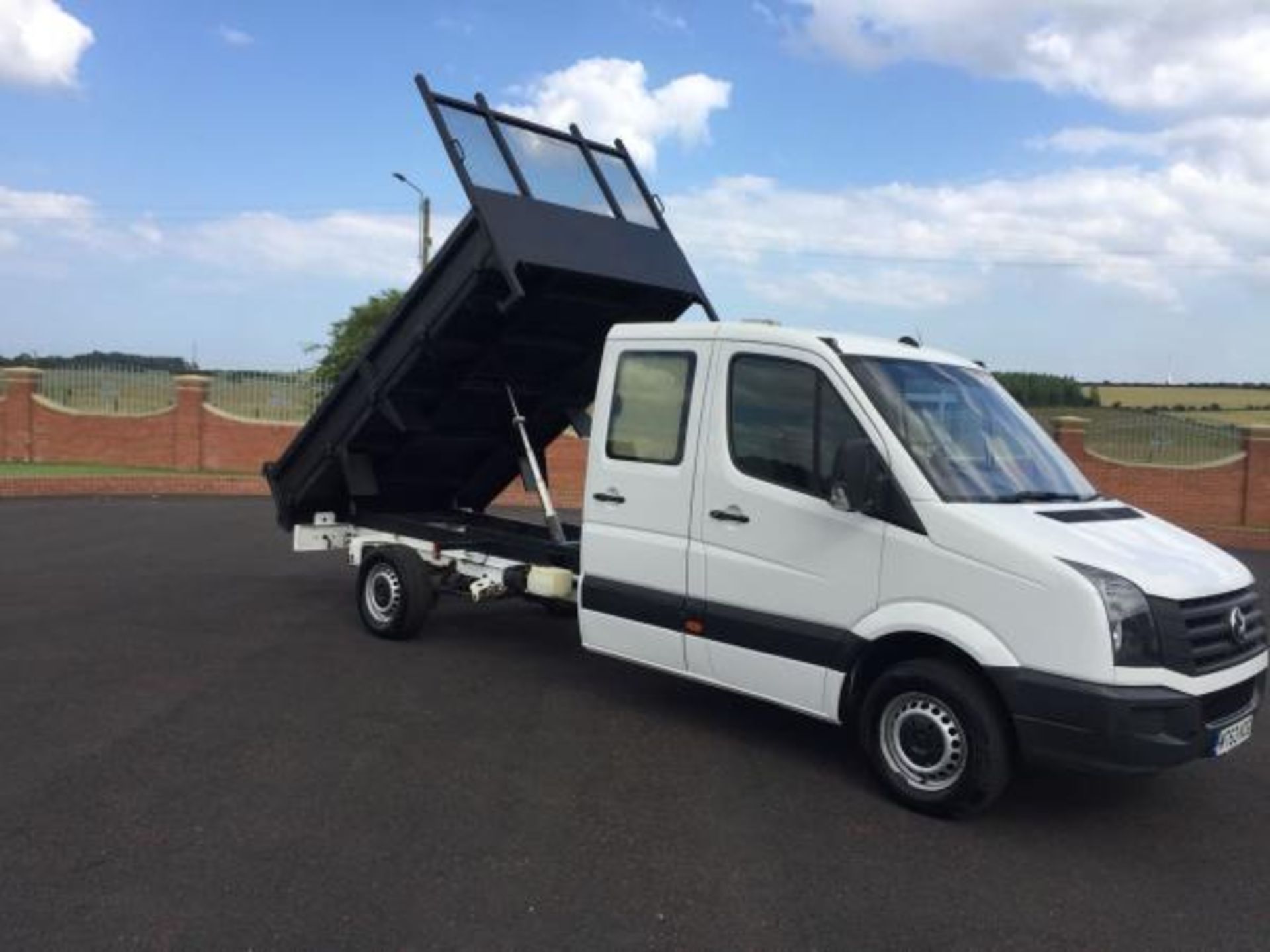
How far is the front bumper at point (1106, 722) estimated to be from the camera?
477 centimetres

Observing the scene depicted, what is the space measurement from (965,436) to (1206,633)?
4.82 ft

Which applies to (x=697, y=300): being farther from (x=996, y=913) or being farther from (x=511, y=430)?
(x=996, y=913)

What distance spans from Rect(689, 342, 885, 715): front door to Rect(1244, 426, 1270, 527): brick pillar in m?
20.2

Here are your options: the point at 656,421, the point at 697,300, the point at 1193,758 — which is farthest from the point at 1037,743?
the point at 697,300

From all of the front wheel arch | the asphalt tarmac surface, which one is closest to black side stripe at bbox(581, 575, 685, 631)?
the asphalt tarmac surface

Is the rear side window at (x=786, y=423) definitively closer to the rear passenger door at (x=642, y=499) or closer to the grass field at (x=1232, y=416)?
the rear passenger door at (x=642, y=499)

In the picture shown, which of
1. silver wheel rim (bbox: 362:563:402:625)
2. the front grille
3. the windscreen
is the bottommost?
silver wheel rim (bbox: 362:563:402:625)

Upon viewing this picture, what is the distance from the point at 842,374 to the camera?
18.9 feet

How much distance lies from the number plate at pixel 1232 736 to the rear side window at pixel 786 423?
6.71 ft

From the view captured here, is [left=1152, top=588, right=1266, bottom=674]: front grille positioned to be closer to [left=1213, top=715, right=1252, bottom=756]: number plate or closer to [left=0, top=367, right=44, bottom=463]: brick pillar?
[left=1213, top=715, right=1252, bottom=756]: number plate

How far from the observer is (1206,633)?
198 inches

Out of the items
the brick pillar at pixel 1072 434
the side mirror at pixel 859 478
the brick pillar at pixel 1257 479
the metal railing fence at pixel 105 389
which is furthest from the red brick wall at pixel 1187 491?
the metal railing fence at pixel 105 389

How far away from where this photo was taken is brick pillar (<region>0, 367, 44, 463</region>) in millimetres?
26734

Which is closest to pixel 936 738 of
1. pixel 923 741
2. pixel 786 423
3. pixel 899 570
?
pixel 923 741
